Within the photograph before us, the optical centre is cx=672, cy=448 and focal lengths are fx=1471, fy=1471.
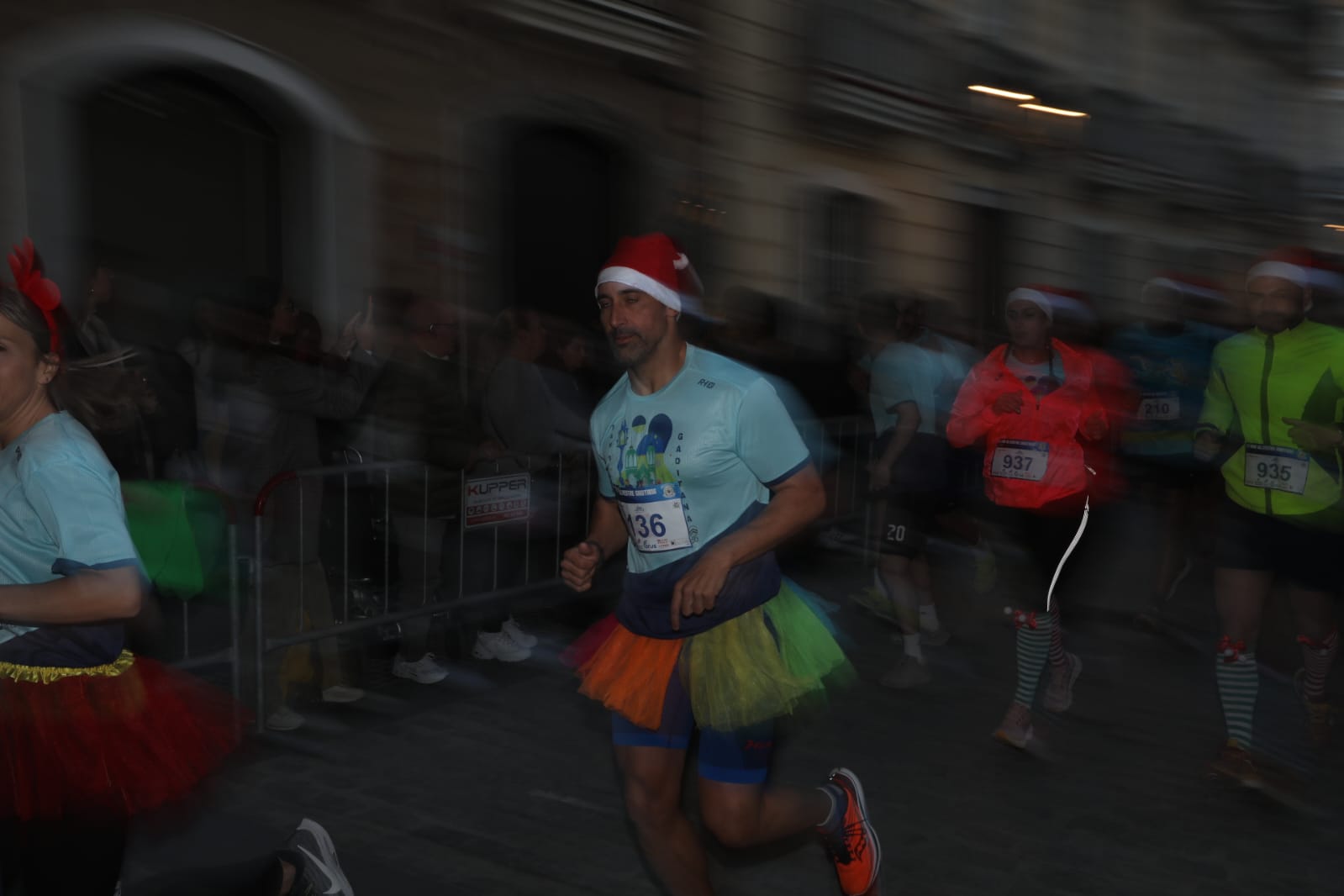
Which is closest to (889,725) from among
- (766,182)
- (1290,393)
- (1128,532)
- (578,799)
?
(578,799)

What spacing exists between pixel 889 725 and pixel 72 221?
17.3 feet

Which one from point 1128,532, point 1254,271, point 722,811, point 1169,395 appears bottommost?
point 1128,532

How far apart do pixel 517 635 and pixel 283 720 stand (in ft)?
5.08

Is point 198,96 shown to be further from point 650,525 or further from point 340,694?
point 650,525

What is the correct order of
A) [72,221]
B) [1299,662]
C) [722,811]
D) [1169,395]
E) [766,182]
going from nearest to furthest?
1. [722,811]
2. [1299,662]
3. [72,221]
4. [1169,395]
5. [766,182]

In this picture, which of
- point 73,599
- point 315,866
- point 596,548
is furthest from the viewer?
point 315,866

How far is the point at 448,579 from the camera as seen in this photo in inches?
279

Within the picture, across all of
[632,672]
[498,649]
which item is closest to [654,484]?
[632,672]

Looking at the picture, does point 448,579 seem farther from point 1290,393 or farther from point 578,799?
point 1290,393

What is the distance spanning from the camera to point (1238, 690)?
546 centimetres

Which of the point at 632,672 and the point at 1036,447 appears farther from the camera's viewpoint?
the point at 1036,447

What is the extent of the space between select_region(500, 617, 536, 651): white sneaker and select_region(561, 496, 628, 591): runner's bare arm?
3.36 metres

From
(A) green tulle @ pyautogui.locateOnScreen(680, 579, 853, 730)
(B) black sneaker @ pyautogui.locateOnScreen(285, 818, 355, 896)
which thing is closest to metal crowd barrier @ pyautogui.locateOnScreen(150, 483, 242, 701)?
(B) black sneaker @ pyautogui.locateOnScreen(285, 818, 355, 896)

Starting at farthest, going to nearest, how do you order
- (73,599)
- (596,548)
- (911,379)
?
(911,379) < (596,548) < (73,599)
